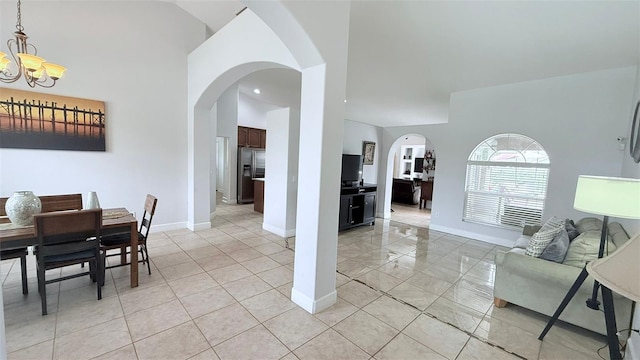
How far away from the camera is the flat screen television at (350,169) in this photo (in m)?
5.82

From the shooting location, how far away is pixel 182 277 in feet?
9.82

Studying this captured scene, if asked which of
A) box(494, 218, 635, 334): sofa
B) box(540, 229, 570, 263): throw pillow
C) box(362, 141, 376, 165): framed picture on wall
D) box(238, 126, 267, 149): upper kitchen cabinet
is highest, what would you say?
box(238, 126, 267, 149): upper kitchen cabinet

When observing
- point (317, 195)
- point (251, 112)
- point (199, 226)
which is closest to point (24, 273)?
point (199, 226)

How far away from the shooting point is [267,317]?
2.33 metres

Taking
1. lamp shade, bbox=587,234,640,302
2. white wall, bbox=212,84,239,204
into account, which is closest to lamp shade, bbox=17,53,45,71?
white wall, bbox=212,84,239,204

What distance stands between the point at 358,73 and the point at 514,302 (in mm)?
4024

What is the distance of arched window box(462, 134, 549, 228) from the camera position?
174 inches

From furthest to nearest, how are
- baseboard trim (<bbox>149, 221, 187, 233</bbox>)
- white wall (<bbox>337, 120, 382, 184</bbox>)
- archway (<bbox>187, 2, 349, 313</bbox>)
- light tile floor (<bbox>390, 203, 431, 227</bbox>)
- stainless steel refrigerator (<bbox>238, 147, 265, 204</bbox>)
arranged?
stainless steel refrigerator (<bbox>238, 147, 265, 204</bbox>) < white wall (<bbox>337, 120, 382, 184</bbox>) < light tile floor (<bbox>390, 203, 431, 227</bbox>) < baseboard trim (<bbox>149, 221, 187, 233</bbox>) < archway (<bbox>187, 2, 349, 313</bbox>)

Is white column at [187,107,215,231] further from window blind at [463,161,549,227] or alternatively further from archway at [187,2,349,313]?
window blind at [463,161,549,227]

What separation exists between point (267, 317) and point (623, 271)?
7.84ft

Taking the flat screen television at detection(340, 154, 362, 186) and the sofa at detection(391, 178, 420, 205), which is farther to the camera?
the sofa at detection(391, 178, 420, 205)

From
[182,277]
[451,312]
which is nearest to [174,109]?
[182,277]

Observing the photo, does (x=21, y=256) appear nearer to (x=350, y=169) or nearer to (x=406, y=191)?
(x=350, y=169)

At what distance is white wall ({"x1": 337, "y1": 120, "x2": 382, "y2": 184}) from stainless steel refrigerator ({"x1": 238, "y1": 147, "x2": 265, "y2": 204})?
9.12ft
